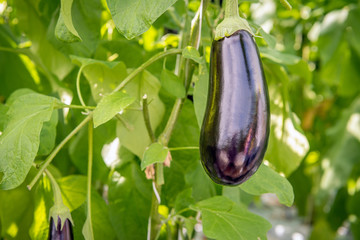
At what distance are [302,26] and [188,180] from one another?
122 cm

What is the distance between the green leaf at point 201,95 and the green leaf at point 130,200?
198 mm

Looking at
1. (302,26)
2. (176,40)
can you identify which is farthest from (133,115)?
(302,26)

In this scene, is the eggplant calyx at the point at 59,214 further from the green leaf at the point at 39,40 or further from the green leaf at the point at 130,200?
the green leaf at the point at 39,40

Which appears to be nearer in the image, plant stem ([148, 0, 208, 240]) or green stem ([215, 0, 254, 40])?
green stem ([215, 0, 254, 40])

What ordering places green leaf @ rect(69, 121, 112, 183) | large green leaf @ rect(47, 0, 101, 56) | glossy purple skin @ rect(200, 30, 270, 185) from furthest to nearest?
green leaf @ rect(69, 121, 112, 183) → large green leaf @ rect(47, 0, 101, 56) → glossy purple skin @ rect(200, 30, 270, 185)

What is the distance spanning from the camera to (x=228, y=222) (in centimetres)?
46

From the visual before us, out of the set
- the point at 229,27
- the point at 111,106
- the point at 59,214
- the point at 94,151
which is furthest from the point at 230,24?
the point at 94,151

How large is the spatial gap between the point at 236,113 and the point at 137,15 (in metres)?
0.12

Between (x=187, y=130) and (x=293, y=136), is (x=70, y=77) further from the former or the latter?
(x=293, y=136)

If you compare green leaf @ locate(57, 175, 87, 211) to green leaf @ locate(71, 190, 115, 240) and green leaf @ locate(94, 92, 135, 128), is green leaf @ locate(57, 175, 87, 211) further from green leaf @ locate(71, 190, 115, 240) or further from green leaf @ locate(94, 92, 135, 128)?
green leaf @ locate(94, 92, 135, 128)

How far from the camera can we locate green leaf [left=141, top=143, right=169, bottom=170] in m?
0.42

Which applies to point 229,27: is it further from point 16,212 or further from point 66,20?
point 16,212

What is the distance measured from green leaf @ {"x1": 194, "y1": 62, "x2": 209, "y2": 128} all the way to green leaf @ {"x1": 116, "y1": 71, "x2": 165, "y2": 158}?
10cm

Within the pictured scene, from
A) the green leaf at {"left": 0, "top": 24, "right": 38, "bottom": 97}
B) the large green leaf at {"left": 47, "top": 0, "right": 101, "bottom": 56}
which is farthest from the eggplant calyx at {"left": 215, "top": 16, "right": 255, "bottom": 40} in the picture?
the green leaf at {"left": 0, "top": 24, "right": 38, "bottom": 97}
